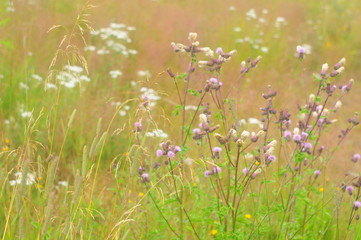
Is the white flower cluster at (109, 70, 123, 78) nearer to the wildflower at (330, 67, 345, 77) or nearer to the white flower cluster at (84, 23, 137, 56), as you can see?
the white flower cluster at (84, 23, 137, 56)

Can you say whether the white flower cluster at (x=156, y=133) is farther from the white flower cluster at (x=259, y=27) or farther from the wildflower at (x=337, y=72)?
the white flower cluster at (x=259, y=27)

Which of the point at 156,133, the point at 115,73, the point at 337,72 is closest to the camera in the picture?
the point at 156,133

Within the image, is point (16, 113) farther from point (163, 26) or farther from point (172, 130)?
point (163, 26)

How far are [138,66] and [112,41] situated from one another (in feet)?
1.23

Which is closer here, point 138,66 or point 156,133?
point 156,133

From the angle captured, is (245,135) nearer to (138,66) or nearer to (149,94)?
(149,94)

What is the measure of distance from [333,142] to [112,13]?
3.93 m

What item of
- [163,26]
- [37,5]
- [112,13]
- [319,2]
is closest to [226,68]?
[163,26]

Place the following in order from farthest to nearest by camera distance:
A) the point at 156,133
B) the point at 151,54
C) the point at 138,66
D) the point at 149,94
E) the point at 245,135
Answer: the point at 151,54 < the point at 138,66 < the point at 149,94 < the point at 156,133 < the point at 245,135

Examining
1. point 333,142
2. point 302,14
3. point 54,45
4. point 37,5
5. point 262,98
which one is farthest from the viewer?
point 302,14

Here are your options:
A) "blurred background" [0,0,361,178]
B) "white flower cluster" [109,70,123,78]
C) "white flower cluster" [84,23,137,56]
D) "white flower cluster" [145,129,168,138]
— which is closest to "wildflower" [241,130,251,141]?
"white flower cluster" [145,129,168,138]

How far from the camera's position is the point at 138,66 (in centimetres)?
548

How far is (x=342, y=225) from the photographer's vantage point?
2.86 m

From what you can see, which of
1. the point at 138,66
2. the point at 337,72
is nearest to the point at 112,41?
the point at 138,66
